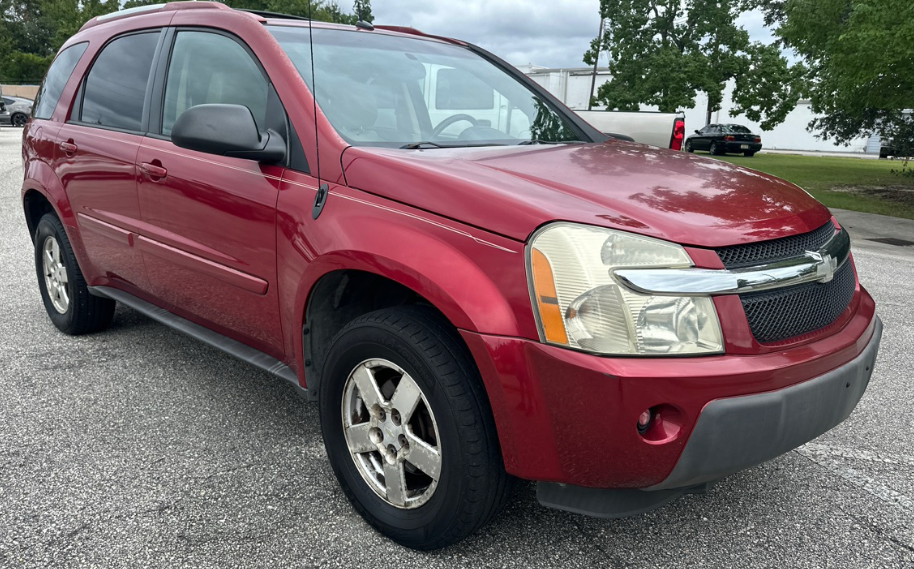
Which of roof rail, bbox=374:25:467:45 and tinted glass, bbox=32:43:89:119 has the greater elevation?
roof rail, bbox=374:25:467:45

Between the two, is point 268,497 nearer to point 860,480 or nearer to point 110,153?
point 110,153

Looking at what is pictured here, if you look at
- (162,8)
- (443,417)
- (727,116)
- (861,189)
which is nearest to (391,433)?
(443,417)

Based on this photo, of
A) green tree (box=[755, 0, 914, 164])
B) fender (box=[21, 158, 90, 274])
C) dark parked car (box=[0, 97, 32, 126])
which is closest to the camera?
fender (box=[21, 158, 90, 274])

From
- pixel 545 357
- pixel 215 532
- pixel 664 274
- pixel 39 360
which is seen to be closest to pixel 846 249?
pixel 664 274

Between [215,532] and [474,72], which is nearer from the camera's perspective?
[215,532]

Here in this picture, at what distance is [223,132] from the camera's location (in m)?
2.50

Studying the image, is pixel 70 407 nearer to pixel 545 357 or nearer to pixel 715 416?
pixel 545 357

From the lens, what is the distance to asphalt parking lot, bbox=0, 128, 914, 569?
91.9 inches

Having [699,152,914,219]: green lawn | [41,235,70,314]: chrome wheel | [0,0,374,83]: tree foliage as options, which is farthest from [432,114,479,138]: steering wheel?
[0,0,374,83]: tree foliage

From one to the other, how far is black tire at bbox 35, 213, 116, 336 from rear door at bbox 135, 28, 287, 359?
101cm

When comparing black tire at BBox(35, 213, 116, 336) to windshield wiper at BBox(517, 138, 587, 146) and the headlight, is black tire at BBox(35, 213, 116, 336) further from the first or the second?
the headlight

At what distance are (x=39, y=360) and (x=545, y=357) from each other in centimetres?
338

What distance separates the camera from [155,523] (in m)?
2.46

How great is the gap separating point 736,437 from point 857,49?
442 inches
